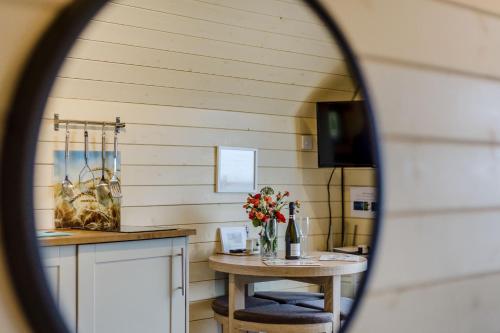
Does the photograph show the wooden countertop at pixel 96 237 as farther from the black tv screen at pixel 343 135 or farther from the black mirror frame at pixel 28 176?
the black tv screen at pixel 343 135

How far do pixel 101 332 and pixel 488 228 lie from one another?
68cm

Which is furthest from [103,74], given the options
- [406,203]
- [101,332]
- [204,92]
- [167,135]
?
[406,203]

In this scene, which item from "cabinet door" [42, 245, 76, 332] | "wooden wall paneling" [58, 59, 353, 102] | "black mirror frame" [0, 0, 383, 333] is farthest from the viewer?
"wooden wall paneling" [58, 59, 353, 102]

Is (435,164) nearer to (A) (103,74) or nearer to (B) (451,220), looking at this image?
(B) (451,220)

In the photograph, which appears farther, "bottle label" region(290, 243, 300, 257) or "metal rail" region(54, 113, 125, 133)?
"bottle label" region(290, 243, 300, 257)

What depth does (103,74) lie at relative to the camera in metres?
1.06

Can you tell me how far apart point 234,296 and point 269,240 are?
0.45 ft

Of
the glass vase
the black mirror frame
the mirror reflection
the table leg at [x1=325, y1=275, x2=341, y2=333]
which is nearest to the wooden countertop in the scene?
the mirror reflection

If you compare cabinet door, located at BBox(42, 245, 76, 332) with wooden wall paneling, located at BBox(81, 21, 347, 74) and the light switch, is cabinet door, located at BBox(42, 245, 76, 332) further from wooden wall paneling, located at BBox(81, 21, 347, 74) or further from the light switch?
the light switch

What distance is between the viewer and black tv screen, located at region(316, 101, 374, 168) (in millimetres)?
845

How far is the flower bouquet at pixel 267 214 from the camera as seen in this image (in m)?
1.19

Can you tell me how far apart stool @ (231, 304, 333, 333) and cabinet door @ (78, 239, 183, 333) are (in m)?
0.14

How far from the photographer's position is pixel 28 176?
510 mm

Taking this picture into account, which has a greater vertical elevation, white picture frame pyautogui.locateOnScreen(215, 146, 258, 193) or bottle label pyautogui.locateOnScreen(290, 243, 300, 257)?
white picture frame pyautogui.locateOnScreen(215, 146, 258, 193)
